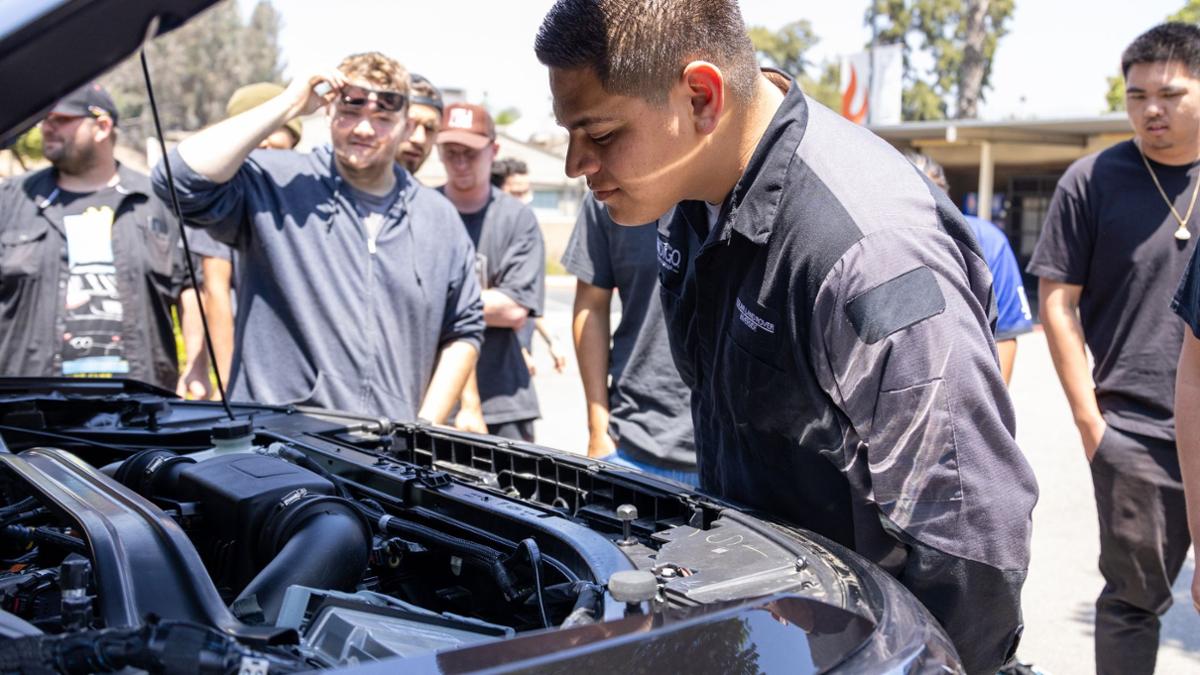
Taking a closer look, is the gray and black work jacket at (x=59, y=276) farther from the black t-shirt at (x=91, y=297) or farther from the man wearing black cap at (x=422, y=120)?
the man wearing black cap at (x=422, y=120)

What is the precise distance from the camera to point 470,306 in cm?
384

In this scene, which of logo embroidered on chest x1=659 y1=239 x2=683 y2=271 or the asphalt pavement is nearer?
logo embroidered on chest x1=659 y1=239 x2=683 y2=271

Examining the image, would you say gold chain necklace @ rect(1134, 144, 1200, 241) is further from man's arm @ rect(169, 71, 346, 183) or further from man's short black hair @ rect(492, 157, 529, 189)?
man's short black hair @ rect(492, 157, 529, 189)

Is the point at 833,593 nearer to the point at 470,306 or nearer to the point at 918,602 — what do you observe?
the point at 918,602

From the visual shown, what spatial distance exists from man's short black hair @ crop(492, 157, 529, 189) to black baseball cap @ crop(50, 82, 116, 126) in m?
2.55

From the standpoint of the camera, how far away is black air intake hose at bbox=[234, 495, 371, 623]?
1.71m

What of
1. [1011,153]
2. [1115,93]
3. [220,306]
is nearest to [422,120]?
[220,306]

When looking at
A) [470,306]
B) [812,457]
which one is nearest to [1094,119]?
[470,306]

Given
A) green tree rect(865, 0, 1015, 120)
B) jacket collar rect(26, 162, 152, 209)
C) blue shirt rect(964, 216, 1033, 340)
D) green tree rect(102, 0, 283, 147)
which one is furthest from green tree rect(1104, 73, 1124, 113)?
green tree rect(102, 0, 283, 147)

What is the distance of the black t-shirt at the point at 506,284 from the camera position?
4586 mm

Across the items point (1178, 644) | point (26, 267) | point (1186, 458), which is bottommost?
point (1178, 644)

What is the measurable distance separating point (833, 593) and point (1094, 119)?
1680 centimetres

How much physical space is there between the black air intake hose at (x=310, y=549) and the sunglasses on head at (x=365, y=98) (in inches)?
75.4

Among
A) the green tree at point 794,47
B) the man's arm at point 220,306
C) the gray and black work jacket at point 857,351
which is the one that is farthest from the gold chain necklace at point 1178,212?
the green tree at point 794,47
